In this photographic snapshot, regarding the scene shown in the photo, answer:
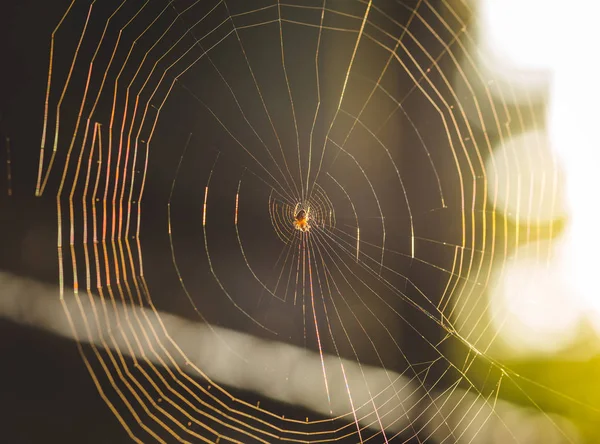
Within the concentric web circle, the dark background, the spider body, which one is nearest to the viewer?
the dark background

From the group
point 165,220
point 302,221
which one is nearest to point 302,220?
point 302,221

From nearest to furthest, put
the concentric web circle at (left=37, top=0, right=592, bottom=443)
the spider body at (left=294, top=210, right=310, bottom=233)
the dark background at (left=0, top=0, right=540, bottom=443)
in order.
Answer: the dark background at (left=0, top=0, right=540, bottom=443), the concentric web circle at (left=37, top=0, right=592, bottom=443), the spider body at (left=294, top=210, right=310, bottom=233)

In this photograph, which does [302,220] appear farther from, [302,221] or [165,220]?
[165,220]

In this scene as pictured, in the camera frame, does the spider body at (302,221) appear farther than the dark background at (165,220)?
Yes

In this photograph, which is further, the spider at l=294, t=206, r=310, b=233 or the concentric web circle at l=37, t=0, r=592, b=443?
the spider at l=294, t=206, r=310, b=233

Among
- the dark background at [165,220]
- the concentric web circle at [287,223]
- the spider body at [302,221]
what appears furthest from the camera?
the spider body at [302,221]

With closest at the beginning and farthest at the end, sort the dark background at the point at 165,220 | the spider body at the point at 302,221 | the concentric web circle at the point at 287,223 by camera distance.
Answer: the dark background at the point at 165,220 < the concentric web circle at the point at 287,223 < the spider body at the point at 302,221

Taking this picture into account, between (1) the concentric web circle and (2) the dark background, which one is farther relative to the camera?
(1) the concentric web circle
